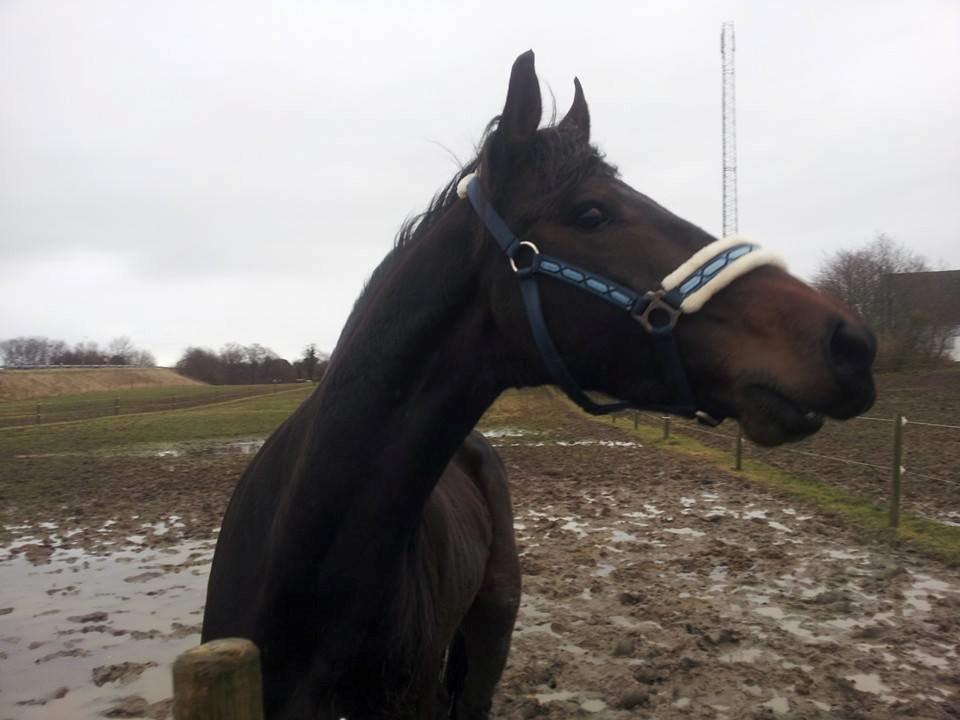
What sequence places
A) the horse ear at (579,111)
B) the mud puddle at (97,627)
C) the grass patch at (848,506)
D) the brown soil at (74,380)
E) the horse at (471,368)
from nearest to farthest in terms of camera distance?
the horse at (471,368), the horse ear at (579,111), the mud puddle at (97,627), the grass patch at (848,506), the brown soil at (74,380)

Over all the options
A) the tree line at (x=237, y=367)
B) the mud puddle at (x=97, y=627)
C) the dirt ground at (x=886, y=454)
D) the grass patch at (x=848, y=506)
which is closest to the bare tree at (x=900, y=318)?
the dirt ground at (x=886, y=454)

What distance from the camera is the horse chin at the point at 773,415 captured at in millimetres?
1586

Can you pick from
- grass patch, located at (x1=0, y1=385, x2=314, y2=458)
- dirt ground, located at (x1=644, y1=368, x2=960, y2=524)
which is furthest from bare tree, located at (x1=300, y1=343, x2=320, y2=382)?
dirt ground, located at (x1=644, y1=368, x2=960, y2=524)

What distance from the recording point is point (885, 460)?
42.3 feet

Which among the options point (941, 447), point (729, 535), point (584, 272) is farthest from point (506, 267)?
point (941, 447)

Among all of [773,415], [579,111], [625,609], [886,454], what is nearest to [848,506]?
[886,454]

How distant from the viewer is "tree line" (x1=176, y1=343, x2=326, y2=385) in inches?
2864

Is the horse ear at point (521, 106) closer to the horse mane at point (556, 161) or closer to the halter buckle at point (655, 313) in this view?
the horse mane at point (556, 161)

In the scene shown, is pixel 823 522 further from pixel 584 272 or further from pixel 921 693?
pixel 584 272

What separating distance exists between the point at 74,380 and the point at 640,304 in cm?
7613

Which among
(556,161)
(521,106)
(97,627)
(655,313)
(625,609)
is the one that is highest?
(521,106)

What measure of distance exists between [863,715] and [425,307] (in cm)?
386

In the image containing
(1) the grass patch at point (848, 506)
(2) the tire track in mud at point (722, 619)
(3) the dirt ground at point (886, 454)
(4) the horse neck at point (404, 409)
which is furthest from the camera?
(3) the dirt ground at point (886, 454)

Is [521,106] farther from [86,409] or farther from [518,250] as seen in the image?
[86,409]
